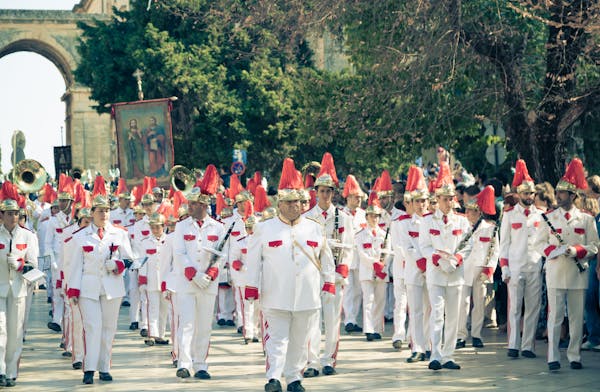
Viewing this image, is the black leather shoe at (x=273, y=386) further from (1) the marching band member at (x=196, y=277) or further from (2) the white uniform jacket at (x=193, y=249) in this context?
(2) the white uniform jacket at (x=193, y=249)

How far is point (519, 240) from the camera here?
1541 centimetres

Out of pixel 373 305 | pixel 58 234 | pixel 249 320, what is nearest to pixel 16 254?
pixel 249 320

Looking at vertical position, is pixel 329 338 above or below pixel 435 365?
above

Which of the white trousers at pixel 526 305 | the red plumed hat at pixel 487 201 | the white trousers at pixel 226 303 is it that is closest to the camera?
the white trousers at pixel 526 305

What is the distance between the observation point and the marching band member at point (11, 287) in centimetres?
1377

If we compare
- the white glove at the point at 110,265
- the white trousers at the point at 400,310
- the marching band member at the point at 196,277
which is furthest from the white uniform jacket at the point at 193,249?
the white trousers at the point at 400,310

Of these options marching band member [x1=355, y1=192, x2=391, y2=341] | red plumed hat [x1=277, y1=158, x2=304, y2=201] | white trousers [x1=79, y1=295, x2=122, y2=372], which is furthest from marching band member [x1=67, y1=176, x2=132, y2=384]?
marching band member [x1=355, y1=192, x2=391, y2=341]

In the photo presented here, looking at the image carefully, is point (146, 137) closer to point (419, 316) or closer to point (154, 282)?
point (154, 282)

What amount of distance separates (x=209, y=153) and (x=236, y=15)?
20.0 m

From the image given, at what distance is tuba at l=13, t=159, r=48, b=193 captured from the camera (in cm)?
2475

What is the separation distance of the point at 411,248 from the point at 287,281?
11.4 feet

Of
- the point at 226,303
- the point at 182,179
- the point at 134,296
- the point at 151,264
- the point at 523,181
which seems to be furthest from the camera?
the point at 182,179

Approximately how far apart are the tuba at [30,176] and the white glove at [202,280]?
37.5ft

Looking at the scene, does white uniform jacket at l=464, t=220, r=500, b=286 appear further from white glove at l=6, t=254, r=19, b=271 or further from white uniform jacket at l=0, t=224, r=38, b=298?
white glove at l=6, t=254, r=19, b=271
